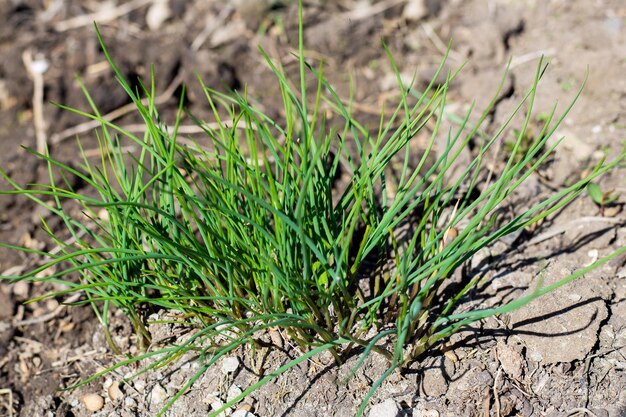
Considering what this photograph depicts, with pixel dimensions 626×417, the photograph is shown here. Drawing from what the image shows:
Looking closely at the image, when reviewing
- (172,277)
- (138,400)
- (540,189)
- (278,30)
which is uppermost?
(278,30)

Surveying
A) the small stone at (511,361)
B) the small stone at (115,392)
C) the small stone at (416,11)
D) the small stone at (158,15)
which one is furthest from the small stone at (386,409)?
the small stone at (158,15)

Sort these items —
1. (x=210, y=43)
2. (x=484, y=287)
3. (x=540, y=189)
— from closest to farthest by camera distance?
(x=484, y=287) → (x=540, y=189) → (x=210, y=43)

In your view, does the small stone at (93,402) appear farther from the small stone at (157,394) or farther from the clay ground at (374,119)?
the small stone at (157,394)

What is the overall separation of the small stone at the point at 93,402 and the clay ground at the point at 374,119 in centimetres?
2

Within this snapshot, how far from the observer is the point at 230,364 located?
165cm

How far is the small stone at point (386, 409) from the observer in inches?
58.9

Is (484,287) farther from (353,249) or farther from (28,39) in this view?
(28,39)

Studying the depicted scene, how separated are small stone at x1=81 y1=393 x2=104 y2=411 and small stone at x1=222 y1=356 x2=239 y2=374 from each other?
0.35 metres

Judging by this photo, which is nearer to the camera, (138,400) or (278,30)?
(138,400)

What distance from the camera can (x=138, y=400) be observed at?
1.67 metres

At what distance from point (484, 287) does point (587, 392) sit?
374mm

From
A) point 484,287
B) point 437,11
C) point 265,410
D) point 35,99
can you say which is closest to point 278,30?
point 437,11

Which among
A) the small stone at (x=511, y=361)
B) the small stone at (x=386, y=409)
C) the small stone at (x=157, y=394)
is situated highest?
the small stone at (x=511, y=361)

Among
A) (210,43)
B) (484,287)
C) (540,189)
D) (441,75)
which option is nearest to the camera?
(484,287)
